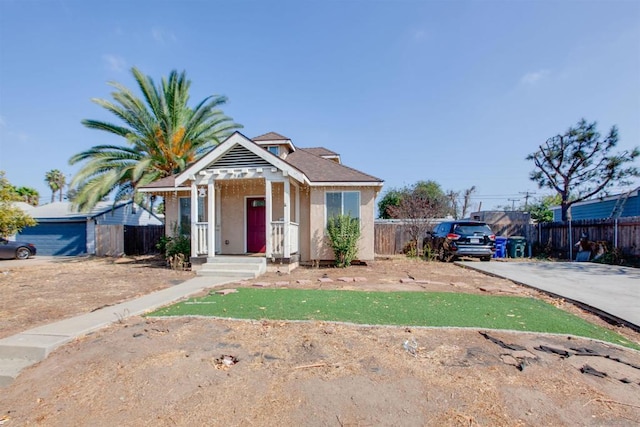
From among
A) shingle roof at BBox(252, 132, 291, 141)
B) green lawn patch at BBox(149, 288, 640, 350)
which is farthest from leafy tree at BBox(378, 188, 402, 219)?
green lawn patch at BBox(149, 288, 640, 350)

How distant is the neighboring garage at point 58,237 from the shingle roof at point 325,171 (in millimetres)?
15670

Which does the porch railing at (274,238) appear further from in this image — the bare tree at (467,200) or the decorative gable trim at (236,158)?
the bare tree at (467,200)

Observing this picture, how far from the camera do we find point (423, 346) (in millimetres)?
3904

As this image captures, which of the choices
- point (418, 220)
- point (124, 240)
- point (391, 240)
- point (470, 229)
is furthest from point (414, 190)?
point (124, 240)

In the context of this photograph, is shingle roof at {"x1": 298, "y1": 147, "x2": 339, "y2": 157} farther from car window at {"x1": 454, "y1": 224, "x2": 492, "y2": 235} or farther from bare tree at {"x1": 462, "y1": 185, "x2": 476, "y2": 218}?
bare tree at {"x1": 462, "y1": 185, "x2": 476, "y2": 218}

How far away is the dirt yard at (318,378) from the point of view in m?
2.63

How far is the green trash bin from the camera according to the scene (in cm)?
1499

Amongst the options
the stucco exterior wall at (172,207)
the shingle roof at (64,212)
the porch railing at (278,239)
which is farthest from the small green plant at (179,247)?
the shingle roof at (64,212)

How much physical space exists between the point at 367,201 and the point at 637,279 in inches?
314

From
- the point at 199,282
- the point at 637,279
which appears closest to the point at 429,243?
the point at 637,279

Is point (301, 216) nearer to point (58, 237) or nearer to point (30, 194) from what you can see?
point (58, 237)

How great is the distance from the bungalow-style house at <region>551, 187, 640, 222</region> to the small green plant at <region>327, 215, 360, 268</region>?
14.1 metres

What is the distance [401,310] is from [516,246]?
12.5 meters

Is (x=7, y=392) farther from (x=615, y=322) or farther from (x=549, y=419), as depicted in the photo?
(x=615, y=322)
